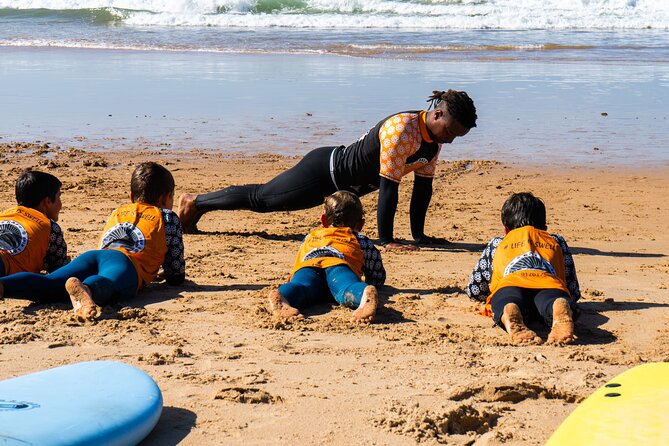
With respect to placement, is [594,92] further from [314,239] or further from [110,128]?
[314,239]

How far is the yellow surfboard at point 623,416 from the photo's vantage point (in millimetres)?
3145

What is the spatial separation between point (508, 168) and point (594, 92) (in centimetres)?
550

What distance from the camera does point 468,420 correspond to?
11.8 ft

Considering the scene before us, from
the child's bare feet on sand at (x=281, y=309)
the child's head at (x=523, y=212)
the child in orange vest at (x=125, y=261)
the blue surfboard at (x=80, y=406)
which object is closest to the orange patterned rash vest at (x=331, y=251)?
the child's bare feet on sand at (x=281, y=309)

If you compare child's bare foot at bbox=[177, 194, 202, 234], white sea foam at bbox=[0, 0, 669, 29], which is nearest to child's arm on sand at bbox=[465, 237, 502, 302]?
child's bare foot at bbox=[177, 194, 202, 234]

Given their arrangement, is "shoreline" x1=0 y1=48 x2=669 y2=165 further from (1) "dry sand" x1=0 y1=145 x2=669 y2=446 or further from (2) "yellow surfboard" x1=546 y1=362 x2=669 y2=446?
(2) "yellow surfboard" x1=546 y1=362 x2=669 y2=446

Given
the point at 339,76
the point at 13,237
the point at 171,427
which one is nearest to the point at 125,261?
the point at 13,237

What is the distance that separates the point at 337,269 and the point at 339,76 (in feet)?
39.0

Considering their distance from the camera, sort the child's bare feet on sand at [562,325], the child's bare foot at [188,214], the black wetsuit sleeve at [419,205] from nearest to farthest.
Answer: the child's bare feet on sand at [562,325], the black wetsuit sleeve at [419,205], the child's bare foot at [188,214]

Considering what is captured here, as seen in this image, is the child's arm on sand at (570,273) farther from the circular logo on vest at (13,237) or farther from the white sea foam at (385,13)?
the white sea foam at (385,13)

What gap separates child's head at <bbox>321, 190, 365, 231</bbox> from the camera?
19.0ft

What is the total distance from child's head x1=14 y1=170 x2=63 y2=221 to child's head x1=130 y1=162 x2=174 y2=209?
49cm

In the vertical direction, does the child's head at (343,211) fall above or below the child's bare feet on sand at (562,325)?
above

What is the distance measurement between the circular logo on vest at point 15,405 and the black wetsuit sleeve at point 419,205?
173 inches
